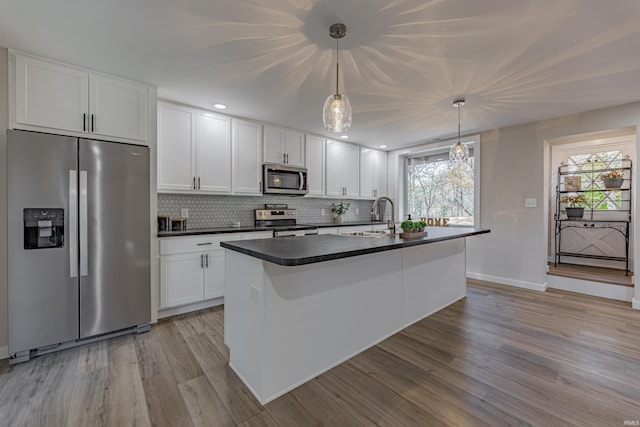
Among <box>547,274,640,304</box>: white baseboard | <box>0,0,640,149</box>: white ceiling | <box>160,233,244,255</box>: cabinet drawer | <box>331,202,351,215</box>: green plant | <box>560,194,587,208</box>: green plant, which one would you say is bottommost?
<box>547,274,640,304</box>: white baseboard

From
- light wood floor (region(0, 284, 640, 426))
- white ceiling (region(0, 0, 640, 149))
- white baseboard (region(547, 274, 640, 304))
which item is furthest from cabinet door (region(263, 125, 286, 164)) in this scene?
white baseboard (region(547, 274, 640, 304))

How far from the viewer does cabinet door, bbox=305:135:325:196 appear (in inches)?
184

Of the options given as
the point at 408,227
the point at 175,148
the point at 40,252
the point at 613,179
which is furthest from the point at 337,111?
the point at 613,179

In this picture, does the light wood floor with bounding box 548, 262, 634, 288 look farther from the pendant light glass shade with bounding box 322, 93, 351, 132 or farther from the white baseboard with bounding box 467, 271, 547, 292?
the pendant light glass shade with bounding box 322, 93, 351, 132

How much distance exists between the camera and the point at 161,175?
10.6ft

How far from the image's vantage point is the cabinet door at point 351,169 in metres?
5.27

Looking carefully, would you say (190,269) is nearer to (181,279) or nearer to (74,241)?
(181,279)

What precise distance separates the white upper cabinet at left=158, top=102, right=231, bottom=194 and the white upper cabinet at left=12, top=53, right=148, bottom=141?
48cm

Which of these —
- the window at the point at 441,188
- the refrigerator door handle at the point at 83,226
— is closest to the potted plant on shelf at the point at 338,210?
the window at the point at 441,188

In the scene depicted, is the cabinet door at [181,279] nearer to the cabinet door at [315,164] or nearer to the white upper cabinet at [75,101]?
the white upper cabinet at [75,101]

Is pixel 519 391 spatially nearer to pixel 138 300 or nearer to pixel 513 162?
pixel 138 300

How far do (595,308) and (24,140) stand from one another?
5997 millimetres

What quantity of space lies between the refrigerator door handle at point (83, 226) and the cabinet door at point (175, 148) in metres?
0.86

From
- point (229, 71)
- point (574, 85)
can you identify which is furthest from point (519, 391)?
point (229, 71)
